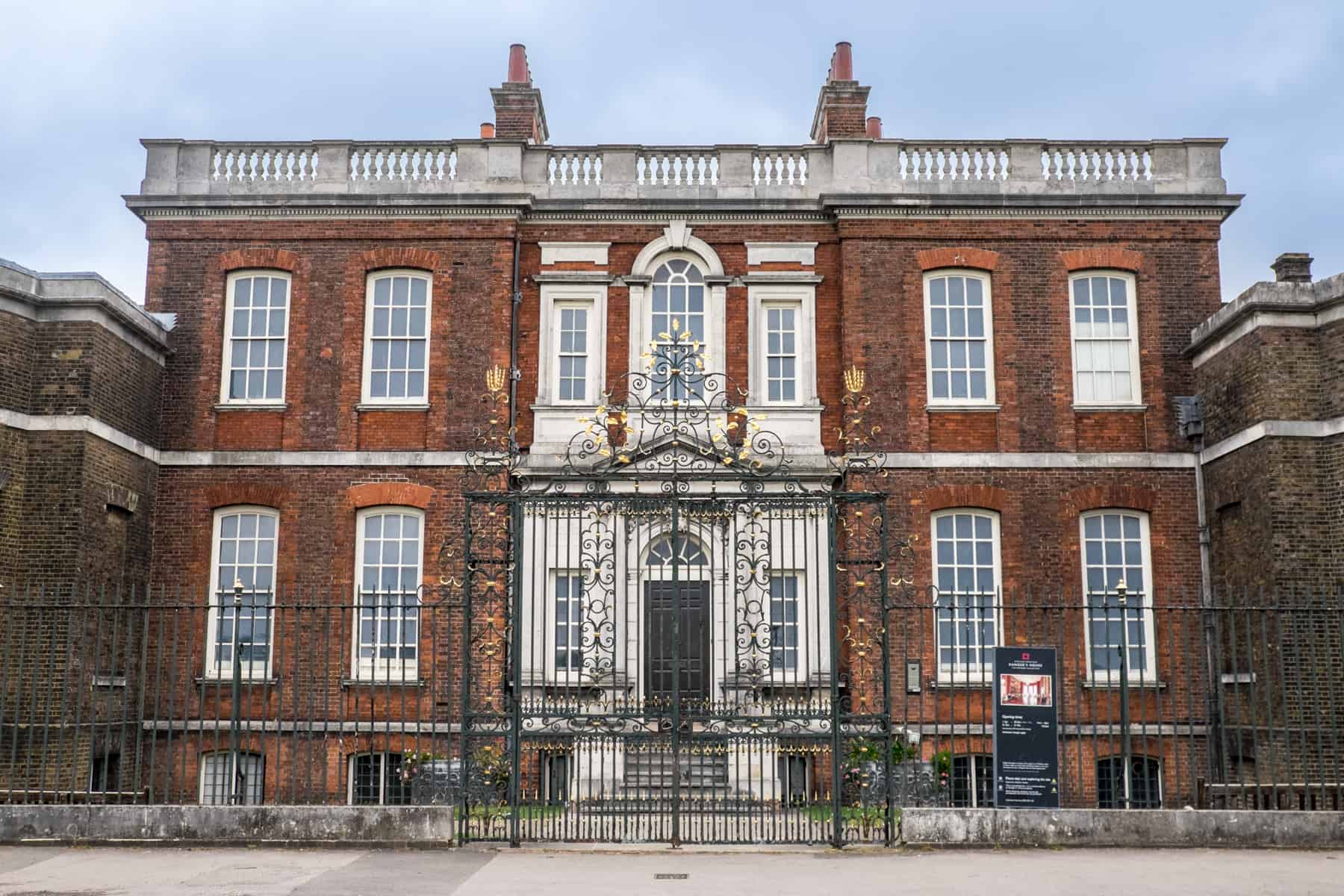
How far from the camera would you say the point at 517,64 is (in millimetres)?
21734

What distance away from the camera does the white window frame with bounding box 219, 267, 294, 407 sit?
65.3 ft

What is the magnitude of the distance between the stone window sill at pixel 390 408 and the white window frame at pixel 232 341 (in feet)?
4.03

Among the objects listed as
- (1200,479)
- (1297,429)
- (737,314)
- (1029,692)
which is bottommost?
(1029,692)

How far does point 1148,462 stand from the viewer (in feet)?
63.9

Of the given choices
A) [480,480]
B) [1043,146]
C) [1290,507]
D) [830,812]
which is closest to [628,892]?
[830,812]

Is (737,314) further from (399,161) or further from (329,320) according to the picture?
(329,320)

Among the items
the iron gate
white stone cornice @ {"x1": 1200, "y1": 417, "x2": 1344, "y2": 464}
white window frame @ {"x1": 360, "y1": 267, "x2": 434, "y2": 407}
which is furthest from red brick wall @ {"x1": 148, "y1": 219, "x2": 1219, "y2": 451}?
the iron gate

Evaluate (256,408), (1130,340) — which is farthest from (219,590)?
(1130,340)

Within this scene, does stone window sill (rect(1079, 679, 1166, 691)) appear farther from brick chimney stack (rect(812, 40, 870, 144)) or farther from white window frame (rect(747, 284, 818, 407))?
brick chimney stack (rect(812, 40, 870, 144))

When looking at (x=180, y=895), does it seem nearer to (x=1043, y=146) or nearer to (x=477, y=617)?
(x=477, y=617)

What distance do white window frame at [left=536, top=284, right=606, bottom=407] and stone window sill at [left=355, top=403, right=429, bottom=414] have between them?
1.76m

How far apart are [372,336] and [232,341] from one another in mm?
2172

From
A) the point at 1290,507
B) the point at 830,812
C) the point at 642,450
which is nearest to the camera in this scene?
the point at 830,812

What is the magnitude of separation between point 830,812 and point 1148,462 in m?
8.27
